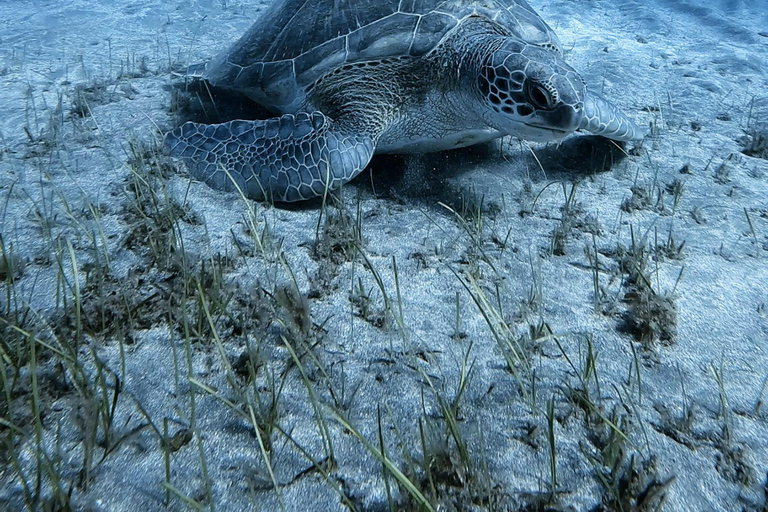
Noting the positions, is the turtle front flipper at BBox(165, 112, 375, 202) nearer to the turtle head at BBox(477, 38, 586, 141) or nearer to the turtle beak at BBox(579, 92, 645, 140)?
the turtle head at BBox(477, 38, 586, 141)

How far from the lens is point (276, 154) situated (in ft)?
9.01

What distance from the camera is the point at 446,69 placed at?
3002 mm

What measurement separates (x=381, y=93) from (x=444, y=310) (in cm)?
174

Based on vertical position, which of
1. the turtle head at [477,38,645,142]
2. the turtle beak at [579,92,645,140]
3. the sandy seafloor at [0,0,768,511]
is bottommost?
the sandy seafloor at [0,0,768,511]

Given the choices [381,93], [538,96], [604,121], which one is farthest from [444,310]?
[604,121]

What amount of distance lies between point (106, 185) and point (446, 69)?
2.15 meters

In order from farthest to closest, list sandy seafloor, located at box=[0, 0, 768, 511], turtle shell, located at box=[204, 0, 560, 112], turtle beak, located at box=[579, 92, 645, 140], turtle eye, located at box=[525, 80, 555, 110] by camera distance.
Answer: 1. turtle shell, located at box=[204, 0, 560, 112]
2. turtle beak, located at box=[579, 92, 645, 140]
3. turtle eye, located at box=[525, 80, 555, 110]
4. sandy seafloor, located at box=[0, 0, 768, 511]

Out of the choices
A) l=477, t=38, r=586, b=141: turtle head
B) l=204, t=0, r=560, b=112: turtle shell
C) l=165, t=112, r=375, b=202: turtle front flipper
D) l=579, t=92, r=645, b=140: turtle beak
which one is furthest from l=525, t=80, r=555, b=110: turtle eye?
l=165, t=112, r=375, b=202: turtle front flipper

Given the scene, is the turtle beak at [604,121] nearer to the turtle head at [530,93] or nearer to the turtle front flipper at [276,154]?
the turtle head at [530,93]

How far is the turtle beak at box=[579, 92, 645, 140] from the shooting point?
2830mm

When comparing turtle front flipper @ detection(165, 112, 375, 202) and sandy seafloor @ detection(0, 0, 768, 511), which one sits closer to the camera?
sandy seafloor @ detection(0, 0, 768, 511)

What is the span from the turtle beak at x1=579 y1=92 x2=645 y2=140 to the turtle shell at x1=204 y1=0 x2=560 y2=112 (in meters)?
0.76

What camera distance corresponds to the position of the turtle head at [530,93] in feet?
8.35

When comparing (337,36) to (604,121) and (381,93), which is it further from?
(604,121)
